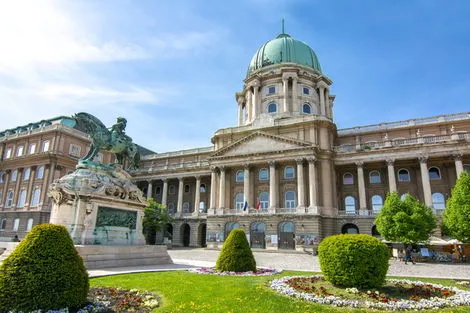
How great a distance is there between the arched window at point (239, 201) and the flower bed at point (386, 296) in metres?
36.5

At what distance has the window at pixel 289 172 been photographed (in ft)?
153

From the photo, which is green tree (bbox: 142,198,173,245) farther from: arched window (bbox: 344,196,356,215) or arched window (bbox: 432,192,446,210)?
arched window (bbox: 432,192,446,210)

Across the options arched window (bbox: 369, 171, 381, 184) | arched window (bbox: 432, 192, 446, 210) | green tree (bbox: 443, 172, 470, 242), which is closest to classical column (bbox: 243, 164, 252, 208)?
arched window (bbox: 369, 171, 381, 184)

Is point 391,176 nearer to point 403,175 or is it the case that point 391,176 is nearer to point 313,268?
point 403,175

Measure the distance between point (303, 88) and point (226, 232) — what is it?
105 feet

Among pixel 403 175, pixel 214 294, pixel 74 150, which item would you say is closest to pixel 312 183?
pixel 403 175

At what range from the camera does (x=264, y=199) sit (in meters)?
47.5

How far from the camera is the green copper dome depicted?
6346cm

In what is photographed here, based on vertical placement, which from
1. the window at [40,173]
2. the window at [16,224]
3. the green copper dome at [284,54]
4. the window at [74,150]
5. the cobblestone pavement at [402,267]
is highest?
the green copper dome at [284,54]

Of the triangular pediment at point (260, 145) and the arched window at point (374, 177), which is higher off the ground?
the triangular pediment at point (260, 145)

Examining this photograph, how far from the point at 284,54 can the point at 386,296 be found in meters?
59.5

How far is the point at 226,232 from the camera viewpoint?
151ft

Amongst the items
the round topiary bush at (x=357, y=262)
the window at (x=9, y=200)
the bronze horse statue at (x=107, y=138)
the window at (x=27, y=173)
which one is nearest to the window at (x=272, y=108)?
the bronze horse statue at (x=107, y=138)

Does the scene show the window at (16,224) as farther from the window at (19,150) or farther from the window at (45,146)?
the window at (19,150)
